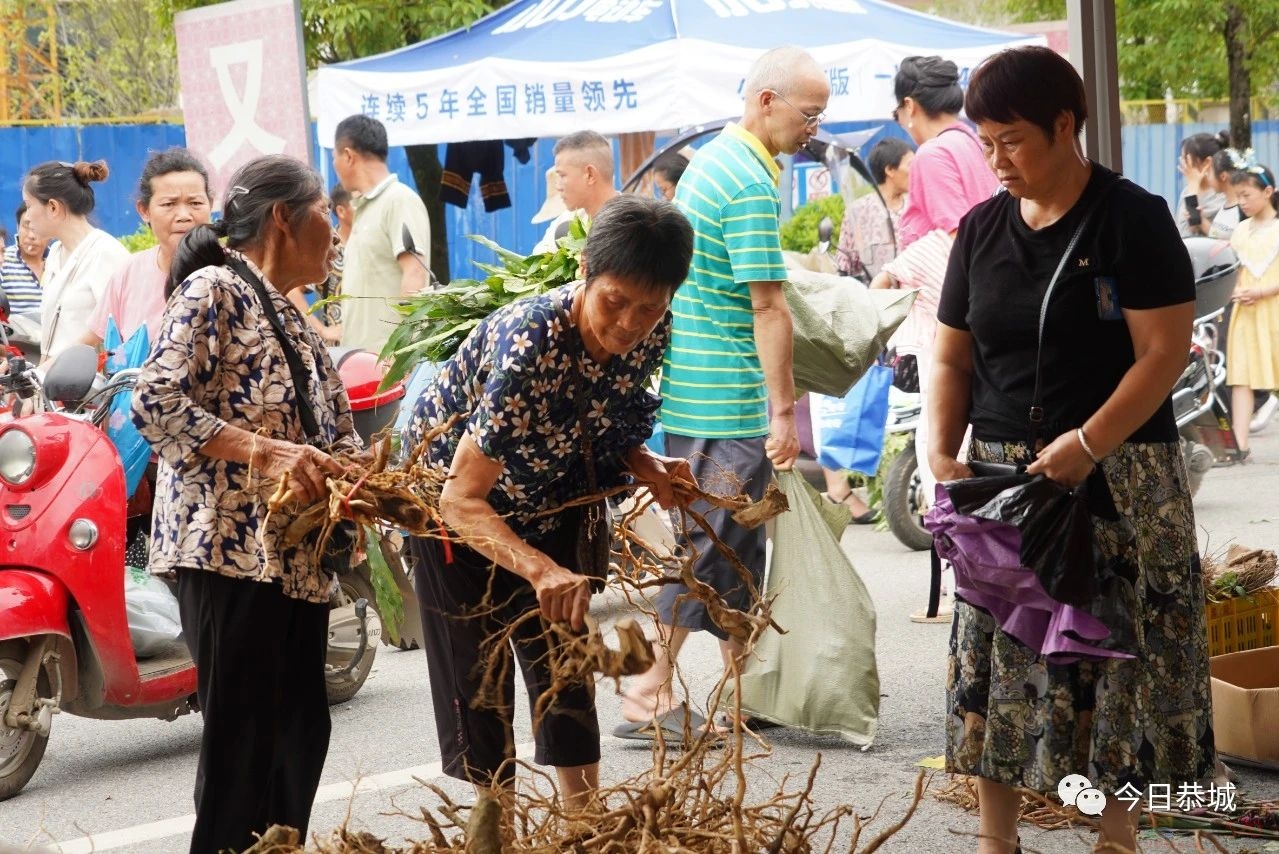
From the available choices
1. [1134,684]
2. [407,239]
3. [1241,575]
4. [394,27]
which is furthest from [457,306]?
[394,27]

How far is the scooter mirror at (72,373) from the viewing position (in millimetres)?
4641

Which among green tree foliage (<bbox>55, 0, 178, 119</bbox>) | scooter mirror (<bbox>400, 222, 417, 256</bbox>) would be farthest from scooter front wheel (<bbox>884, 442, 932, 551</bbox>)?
green tree foliage (<bbox>55, 0, 178, 119</bbox>)

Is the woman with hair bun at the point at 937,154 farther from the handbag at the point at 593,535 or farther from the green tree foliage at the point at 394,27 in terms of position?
the green tree foliage at the point at 394,27

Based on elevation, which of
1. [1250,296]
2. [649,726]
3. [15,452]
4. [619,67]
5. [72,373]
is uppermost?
[619,67]

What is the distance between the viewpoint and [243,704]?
3154 mm

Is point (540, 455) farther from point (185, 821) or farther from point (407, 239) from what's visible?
point (407, 239)

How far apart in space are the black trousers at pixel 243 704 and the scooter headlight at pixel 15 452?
1.79 m

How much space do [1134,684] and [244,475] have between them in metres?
1.87

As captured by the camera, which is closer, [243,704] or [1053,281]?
[1053,281]

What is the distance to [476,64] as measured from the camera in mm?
9953

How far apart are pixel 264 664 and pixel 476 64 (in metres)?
7.39

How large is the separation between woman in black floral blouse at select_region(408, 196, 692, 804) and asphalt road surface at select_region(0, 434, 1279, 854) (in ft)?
1.03

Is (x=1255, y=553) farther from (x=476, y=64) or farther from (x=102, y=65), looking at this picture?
(x=102, y=65)

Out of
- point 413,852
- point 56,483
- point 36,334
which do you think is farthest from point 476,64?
point 413,852
